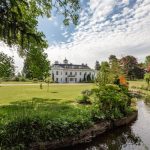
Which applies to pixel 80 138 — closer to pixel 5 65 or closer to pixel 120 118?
pixel 120 118

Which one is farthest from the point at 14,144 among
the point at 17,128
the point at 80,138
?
the point at 80,138

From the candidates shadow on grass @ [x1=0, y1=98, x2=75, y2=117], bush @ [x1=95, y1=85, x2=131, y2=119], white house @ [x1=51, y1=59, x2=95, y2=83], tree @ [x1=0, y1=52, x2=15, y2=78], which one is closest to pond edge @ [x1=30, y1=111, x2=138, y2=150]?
bush @ [x1=95, y1=85, x2=131, y2=119]

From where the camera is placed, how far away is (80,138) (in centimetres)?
1480

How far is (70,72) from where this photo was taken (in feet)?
397

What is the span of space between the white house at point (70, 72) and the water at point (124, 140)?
97.0m

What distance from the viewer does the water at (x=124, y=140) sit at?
1412cm

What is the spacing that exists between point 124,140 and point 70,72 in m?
106

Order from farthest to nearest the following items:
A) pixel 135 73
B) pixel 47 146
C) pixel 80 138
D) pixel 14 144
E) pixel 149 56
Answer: pixel 149 56 < pixel 135 73 < pixel 80 138 < pixel 47 146 < pixel 14 144

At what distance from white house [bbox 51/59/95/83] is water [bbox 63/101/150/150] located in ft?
318

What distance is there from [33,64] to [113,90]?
7043 millimetres

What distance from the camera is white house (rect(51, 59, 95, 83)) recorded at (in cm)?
11700

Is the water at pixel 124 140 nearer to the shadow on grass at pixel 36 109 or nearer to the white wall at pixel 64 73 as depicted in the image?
the shadow on grass at pixel 36 109

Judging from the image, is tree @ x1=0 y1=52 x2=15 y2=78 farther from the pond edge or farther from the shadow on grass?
the pond edge

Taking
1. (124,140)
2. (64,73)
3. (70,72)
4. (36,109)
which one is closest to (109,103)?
(124,140)
